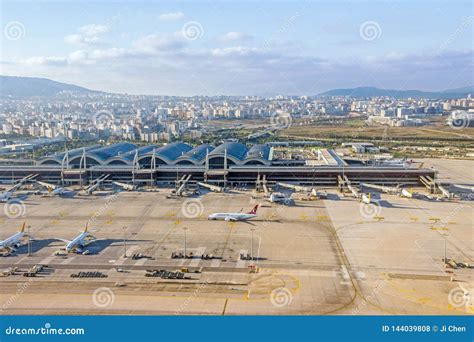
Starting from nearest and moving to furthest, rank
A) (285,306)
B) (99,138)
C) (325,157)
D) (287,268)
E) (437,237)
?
(285,306)
(287,268)
(437,237)
(325,157)
(99,138)

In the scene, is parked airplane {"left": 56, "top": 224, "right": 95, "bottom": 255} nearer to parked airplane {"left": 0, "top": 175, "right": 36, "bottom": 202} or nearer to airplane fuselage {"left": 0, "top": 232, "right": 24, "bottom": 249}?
airplane fuselage {"left": 0, "top": 232, "right": 24, "bottom": 249}

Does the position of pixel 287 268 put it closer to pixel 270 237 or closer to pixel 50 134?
pixel 270 237

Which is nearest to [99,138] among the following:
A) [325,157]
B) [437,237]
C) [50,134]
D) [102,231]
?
[50,134]

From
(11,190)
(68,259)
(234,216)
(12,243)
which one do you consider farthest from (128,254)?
(11,190)

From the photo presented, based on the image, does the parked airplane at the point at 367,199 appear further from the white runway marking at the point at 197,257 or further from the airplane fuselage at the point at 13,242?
the airplane fuselage at the point at 13,242

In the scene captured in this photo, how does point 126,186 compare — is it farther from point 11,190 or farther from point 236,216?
point 236,216

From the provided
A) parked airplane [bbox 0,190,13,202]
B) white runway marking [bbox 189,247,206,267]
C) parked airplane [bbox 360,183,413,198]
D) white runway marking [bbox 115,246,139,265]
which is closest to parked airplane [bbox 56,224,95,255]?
white runway marking [bbox 115,246,139,265]

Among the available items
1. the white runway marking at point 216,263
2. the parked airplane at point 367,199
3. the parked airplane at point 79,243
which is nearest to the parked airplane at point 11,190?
the parked airplane at point 79,243
